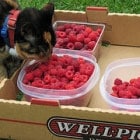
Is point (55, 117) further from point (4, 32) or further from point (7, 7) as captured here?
point (7, 7)

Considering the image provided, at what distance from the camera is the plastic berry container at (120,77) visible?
165 cm

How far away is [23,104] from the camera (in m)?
1.66

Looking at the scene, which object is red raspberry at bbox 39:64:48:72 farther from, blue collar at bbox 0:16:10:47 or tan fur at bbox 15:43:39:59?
blue collar at bbox 0:16:10:47

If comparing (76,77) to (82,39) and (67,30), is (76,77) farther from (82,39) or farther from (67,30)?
(67,30)

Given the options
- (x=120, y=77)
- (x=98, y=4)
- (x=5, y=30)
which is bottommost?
(x=98, y=4)

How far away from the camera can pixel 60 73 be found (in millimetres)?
1859

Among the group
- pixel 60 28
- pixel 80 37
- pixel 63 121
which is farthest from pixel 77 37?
pixel 63 121

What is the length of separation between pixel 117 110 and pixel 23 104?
1.19 feet

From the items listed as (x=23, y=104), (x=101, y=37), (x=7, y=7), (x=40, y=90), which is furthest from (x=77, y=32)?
(x=23, y=104)

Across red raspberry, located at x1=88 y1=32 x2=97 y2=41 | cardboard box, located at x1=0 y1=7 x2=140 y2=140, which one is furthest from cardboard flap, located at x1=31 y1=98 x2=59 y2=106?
red raspberry, located at x1=88 y1=32 x2=97 y2=41

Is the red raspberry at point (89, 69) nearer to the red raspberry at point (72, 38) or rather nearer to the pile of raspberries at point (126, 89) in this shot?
the pile of raspberries at point (126, 89)

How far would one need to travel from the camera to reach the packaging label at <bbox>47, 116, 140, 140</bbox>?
62.8 inches

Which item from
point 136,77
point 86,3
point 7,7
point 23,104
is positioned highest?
point 7,7

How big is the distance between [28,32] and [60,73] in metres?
0.23
